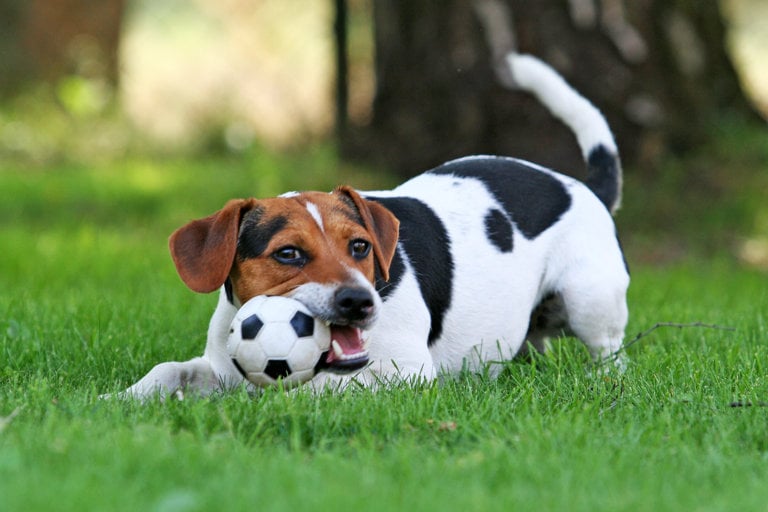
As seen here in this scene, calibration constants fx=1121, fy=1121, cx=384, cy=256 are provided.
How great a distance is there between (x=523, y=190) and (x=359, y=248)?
141 cm

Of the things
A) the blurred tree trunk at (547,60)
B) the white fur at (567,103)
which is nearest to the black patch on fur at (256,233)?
the white fur at (567,103)

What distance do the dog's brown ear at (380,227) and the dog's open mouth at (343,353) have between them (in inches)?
16.9

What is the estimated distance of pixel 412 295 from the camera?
532 centimetres

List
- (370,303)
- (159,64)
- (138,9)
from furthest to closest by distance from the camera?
(138,9) < (159,64) < (370,303)

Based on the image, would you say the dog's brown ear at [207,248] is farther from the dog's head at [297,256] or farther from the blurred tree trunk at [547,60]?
the blurred tree trunk at [547,60]

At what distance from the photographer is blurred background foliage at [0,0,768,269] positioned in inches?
432

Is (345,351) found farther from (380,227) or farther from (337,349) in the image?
(380,227)

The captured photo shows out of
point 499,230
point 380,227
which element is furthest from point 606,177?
point 380,227

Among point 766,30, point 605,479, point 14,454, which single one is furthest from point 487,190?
point 766,30

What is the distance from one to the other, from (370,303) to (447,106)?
6.69 metres

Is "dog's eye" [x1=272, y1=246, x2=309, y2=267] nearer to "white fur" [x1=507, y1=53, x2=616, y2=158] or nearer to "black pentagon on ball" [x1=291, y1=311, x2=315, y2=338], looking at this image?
"black pentagon on ball" [x1=291, y1=311, x2=315, y2=338]

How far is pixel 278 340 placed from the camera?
459 cm

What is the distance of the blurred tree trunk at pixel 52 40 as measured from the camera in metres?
15.8

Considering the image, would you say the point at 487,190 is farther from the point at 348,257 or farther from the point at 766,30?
the point at 766,30
